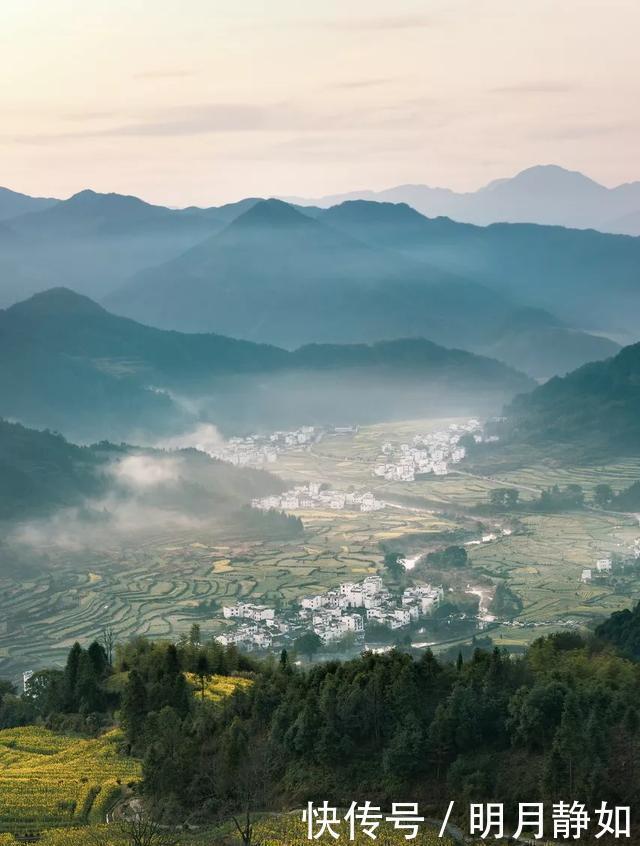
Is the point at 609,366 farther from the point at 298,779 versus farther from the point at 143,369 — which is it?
the point at 298,779

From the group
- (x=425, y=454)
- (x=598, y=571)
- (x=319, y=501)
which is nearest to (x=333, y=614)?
(x=598, y=571)

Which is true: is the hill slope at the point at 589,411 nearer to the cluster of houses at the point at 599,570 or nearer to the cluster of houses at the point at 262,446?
the cluster of houses at the point at 262,446

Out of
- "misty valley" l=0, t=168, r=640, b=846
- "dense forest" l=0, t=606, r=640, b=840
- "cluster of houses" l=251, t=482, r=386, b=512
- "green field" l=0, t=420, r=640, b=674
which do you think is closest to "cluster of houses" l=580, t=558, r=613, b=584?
"misty valley" l=0, t=168, r=640, b=846

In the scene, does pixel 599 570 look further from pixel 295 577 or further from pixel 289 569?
pixel 289 569

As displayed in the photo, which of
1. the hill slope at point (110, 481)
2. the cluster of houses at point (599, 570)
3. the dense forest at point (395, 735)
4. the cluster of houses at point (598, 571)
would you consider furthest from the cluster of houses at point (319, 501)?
the dense forest at point (395, 735)

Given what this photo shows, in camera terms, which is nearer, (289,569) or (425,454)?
(289,569)
